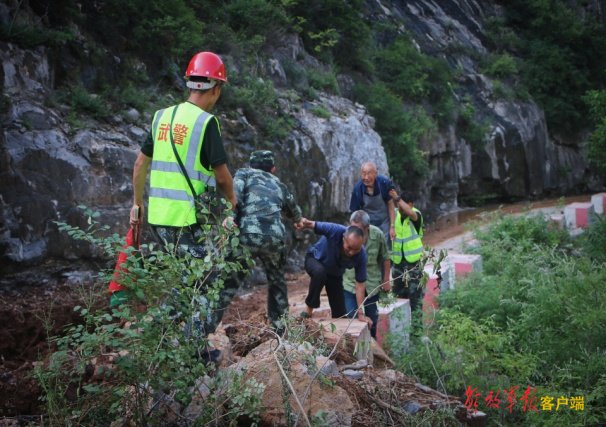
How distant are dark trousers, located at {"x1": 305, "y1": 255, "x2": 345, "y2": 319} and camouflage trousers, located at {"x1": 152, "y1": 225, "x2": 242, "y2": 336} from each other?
1442 millimetres

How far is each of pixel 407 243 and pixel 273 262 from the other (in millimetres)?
2952

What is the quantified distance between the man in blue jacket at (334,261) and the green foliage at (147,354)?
2554mm

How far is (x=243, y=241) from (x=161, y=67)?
7765mm

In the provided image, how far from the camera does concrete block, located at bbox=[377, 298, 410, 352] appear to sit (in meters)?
7.13

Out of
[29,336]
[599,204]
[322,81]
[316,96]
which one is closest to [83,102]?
[29,336]

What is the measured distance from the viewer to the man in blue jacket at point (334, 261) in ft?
20.9

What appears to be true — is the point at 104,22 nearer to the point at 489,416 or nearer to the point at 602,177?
the point at 489,416

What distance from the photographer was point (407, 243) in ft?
26.7

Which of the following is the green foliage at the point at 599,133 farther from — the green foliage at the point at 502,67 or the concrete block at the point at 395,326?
the green foliage at the point at 502,67

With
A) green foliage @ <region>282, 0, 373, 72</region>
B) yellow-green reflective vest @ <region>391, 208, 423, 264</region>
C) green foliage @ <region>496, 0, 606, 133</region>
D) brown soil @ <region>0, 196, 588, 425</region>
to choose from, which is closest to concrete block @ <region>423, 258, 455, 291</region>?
yellow-green reflective vest @ <region>391, 208, 423, 264</region>

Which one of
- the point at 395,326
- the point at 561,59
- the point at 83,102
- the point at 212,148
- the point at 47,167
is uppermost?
the point at 561,59

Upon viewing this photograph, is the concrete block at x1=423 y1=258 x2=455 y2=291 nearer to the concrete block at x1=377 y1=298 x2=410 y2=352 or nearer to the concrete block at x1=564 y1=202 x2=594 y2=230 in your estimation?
the concrete block at x1=377 y1=298 x2=410 y2=352

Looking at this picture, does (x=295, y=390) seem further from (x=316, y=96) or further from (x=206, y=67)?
(x=316, y=96)

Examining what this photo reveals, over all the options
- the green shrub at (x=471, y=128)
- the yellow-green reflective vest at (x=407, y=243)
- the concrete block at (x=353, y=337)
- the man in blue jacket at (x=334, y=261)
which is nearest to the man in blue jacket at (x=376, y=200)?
the yellow-green reflective vest at (x=407, y=243)
